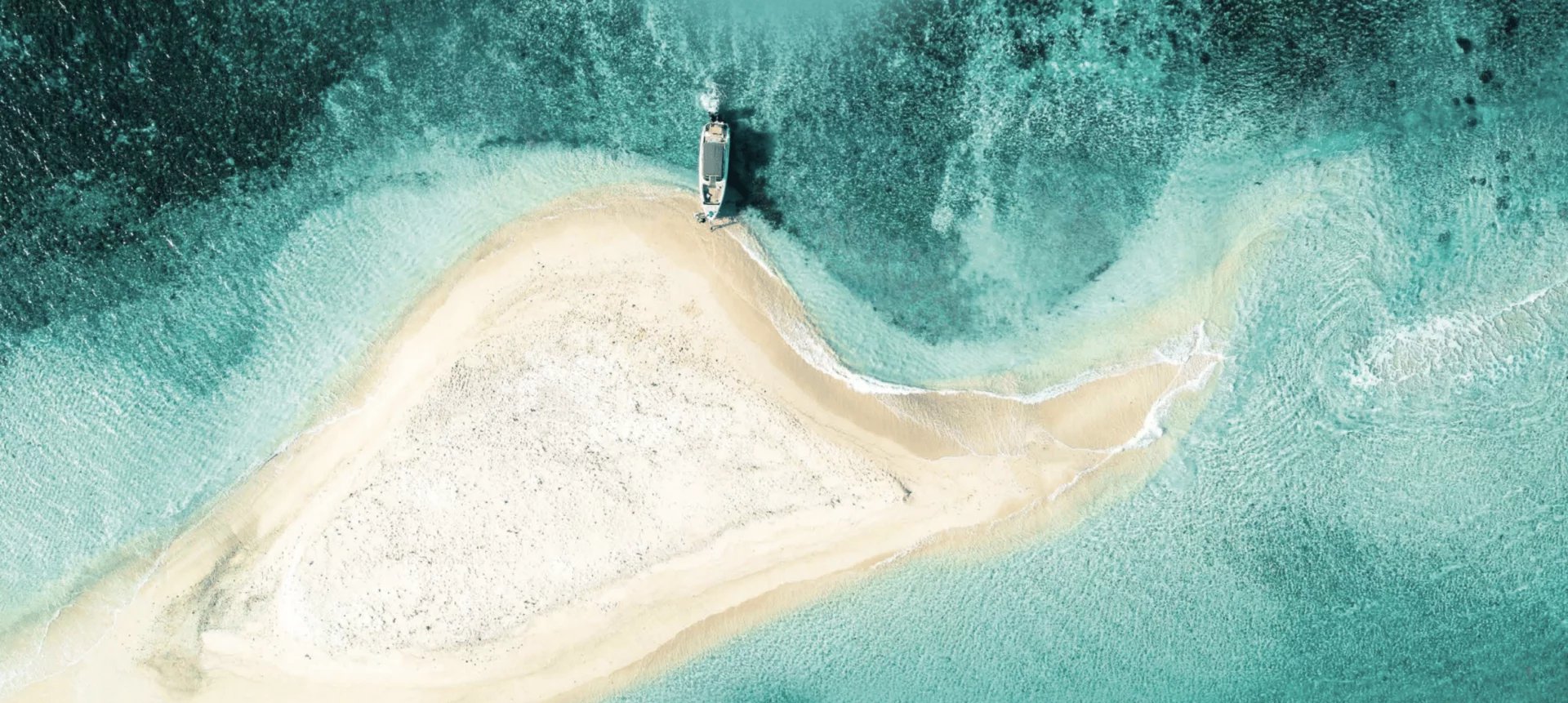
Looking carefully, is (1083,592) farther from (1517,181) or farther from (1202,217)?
(1517,181)

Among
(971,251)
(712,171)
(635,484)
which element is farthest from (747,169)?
(635,484)

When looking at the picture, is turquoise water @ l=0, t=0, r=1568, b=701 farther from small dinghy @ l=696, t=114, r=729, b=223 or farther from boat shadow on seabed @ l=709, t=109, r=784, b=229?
small dinghy @ l=696, t=114, r=729, b=223

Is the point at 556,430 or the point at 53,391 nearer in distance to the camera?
the point at 556,430

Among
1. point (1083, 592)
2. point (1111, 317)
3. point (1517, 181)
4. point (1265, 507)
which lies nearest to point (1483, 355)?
point (1517, 181)

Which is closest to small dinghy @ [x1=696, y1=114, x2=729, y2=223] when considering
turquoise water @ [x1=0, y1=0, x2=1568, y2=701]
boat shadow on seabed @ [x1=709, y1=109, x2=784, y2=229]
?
boat shadow on seabed @ [x1=709, y1=109, x2=784, y2=229]

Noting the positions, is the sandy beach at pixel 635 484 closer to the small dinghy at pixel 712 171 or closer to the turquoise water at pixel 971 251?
the small dinghy at pixel 712 171

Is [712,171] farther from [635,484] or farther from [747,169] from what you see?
[635,484]

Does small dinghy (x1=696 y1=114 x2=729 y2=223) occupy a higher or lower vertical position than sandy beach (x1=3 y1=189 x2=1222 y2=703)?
higher
